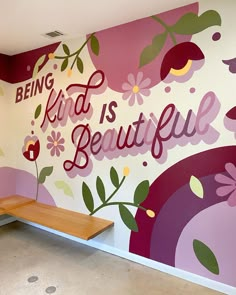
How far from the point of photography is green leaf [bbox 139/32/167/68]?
2.39 m

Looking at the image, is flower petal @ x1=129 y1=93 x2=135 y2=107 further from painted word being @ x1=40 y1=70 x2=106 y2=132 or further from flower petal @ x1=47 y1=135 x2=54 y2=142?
flower petal @ x1=47 y1=135 x2=54 y2=142

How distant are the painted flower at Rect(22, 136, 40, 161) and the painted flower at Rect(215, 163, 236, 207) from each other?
234 cm

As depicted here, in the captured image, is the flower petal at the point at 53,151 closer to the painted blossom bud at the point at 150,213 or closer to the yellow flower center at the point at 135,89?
the yellow flower center at the point at 135,89

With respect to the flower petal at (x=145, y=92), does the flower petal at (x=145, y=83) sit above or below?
above

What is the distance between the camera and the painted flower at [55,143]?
3.22 metres

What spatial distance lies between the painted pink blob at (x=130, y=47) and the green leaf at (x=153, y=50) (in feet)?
0.09

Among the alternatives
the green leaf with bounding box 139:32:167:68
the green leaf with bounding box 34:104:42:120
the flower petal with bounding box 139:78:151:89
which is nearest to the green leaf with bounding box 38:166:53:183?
the green leaf with bounding box 34:104:42:120

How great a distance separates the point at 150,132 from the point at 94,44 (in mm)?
1183

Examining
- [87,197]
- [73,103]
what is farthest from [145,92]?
[87,197]

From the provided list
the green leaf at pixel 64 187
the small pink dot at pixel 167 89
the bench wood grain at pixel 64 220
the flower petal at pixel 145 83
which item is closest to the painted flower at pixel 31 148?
the green leaf at pixel 64 187

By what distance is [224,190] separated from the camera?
214cm

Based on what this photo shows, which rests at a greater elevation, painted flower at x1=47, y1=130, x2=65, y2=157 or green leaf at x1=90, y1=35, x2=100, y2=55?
green leaf at x1=90, y1=35, x2=100, y2=55

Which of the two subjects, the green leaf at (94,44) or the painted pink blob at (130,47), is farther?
the green leaf at (94,44)

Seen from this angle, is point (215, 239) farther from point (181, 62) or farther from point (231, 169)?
point (181, 62)
